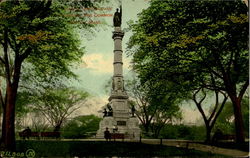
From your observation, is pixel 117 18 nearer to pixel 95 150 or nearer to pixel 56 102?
pixel 56 102

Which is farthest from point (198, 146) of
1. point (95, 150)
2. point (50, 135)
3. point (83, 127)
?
point (83, 127)

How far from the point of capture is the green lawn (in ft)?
32.8

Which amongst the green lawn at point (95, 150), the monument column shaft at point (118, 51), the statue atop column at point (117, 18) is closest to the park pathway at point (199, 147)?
the green lawn at point (95, 150)

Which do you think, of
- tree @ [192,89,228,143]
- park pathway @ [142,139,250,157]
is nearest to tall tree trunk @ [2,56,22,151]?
park pathway @ [142,139,250,157]

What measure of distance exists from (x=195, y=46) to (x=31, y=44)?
258 inches

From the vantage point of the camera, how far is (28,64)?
458 inches

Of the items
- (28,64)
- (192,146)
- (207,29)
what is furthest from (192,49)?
(28,64)

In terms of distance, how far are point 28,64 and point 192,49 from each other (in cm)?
676

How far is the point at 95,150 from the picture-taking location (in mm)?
10219

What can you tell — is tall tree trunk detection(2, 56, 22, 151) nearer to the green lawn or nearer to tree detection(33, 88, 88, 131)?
the green lawn

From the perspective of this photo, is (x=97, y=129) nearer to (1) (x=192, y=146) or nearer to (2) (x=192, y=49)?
(1) (x=192, y=146)

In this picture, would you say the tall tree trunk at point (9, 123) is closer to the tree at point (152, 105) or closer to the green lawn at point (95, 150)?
the green lawn at point (95, 150)

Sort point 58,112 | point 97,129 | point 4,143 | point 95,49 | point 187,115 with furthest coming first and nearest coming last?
1. point 58,112
2. point 97,129
3. point 187,115
4. point 95,49
5. point 4,143

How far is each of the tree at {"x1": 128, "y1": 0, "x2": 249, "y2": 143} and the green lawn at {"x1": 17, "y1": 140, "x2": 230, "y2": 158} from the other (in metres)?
2.83
